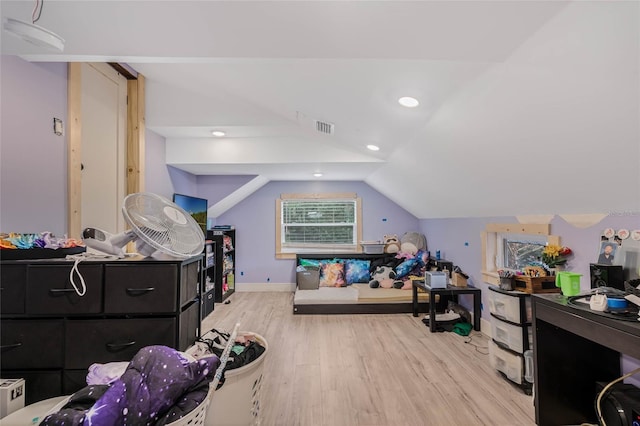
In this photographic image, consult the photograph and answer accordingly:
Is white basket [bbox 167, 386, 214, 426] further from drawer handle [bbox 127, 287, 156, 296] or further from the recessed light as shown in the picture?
the recessed light

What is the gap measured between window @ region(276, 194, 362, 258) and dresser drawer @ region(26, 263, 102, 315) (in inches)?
165

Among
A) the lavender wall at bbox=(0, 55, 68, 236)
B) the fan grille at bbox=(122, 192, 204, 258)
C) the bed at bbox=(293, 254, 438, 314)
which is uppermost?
the lavender wall at bbox=(0, 55, 68, 236)

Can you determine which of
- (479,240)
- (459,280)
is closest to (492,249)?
(479,240)

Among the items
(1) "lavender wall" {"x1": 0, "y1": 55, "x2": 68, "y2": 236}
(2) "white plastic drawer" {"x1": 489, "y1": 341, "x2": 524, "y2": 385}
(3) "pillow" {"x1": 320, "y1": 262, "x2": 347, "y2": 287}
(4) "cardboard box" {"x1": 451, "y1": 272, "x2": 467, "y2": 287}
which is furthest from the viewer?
(3) "pillow" {"x1": 320, "y1": 262, "x2": 347, "y2": 287}

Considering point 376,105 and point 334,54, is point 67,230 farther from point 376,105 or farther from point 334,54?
point 376,105

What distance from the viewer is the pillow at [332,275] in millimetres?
4859

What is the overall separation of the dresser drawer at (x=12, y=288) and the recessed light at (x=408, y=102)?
2097 millimetres

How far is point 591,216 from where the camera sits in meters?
1.98

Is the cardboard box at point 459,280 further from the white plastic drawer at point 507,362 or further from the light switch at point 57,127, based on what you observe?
the light switch at point 57,127

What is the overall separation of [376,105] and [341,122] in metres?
0.55

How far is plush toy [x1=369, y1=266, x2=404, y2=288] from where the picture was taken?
452 centimetres

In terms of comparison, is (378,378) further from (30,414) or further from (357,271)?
(357,271)

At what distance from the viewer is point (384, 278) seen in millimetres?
4688

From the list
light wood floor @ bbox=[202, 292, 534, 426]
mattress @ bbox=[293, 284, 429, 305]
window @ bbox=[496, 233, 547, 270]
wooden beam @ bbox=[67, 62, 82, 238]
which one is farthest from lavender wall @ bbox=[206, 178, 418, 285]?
wooden beam @ bbox=[67, 62, 82, 238]
